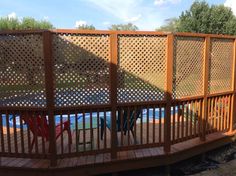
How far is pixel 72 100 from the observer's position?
4277 millimetres

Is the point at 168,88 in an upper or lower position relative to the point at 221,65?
lower

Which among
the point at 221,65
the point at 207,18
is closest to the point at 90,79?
the point at 221,65

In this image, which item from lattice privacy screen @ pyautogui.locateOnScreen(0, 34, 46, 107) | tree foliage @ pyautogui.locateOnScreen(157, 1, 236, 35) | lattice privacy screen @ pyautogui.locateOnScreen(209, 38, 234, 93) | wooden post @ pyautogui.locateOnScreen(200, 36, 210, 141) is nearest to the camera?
lattice privacy screen @ pyautogui.locateOnScreen(0, 34, 46, 107)

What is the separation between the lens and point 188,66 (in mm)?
5004

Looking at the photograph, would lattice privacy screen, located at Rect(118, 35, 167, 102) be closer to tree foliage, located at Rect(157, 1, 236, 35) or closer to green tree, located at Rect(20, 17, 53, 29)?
tree foliage, located at Rect(157, 1, 236, 35)

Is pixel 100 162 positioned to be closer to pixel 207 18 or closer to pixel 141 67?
pixel 141 67

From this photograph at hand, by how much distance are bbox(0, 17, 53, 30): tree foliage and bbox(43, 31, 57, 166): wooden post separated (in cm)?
2270

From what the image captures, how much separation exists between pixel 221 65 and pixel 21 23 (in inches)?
1050

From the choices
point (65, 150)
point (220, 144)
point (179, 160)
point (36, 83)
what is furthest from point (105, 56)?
point (220, 144)

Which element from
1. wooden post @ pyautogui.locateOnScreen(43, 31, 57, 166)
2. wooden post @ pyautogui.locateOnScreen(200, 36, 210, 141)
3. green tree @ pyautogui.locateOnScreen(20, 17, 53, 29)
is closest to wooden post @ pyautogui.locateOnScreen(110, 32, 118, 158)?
wooden post @ pyautogui.locateOnScreen(43, 31, 57, 166)

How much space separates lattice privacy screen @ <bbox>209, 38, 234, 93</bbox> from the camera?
18.0 feet

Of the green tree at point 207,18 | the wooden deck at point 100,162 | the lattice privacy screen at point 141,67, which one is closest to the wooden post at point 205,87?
A: the wooden deck at point 100,162

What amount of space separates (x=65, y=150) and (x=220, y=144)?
11.6ft

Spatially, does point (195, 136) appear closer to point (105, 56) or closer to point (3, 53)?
point (105, 56)
